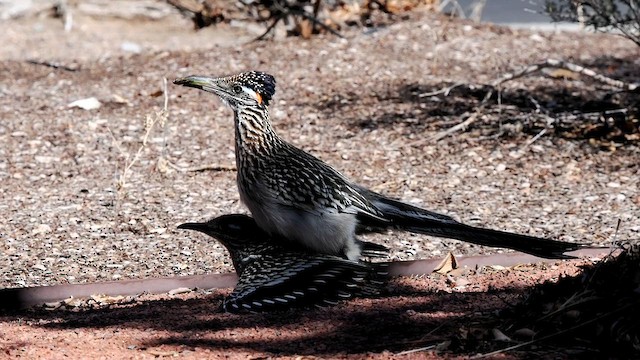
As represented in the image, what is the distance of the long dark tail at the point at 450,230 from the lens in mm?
5219

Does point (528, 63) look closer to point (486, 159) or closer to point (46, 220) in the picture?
point (486, 159)

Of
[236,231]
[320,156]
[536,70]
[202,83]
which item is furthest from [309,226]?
[536,70]

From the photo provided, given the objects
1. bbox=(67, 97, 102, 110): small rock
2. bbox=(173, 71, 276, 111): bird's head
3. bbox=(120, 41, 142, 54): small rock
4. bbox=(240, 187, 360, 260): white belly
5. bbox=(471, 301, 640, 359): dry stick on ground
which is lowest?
bbox=(120, 41, 142, 54): small rock

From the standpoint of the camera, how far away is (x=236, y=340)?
15.0 feet

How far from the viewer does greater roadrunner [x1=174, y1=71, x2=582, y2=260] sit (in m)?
5.37

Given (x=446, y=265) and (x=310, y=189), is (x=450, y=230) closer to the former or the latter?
(x=446, y=265)

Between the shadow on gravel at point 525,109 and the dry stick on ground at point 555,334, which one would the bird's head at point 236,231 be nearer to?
the dry stick on ground at point 555,334

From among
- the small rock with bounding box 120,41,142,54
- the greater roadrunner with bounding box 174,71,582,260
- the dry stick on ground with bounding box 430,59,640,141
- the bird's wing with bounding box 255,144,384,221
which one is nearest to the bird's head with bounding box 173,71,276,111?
the greater roadrunner with bounding box 174,71,582,260

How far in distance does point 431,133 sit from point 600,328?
5.11 m

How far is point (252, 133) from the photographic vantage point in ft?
18.4

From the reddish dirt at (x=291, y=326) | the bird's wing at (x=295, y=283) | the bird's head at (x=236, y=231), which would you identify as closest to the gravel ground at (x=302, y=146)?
the bird's head at (x=236, y=231)

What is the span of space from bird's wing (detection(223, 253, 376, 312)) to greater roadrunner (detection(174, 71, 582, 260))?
0.25 metres

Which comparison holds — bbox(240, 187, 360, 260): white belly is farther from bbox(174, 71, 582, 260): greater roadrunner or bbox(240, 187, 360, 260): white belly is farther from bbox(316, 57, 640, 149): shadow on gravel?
bbox(316, 57, 640, 149): shadow on gravel

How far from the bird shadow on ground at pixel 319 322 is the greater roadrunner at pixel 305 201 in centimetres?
29
